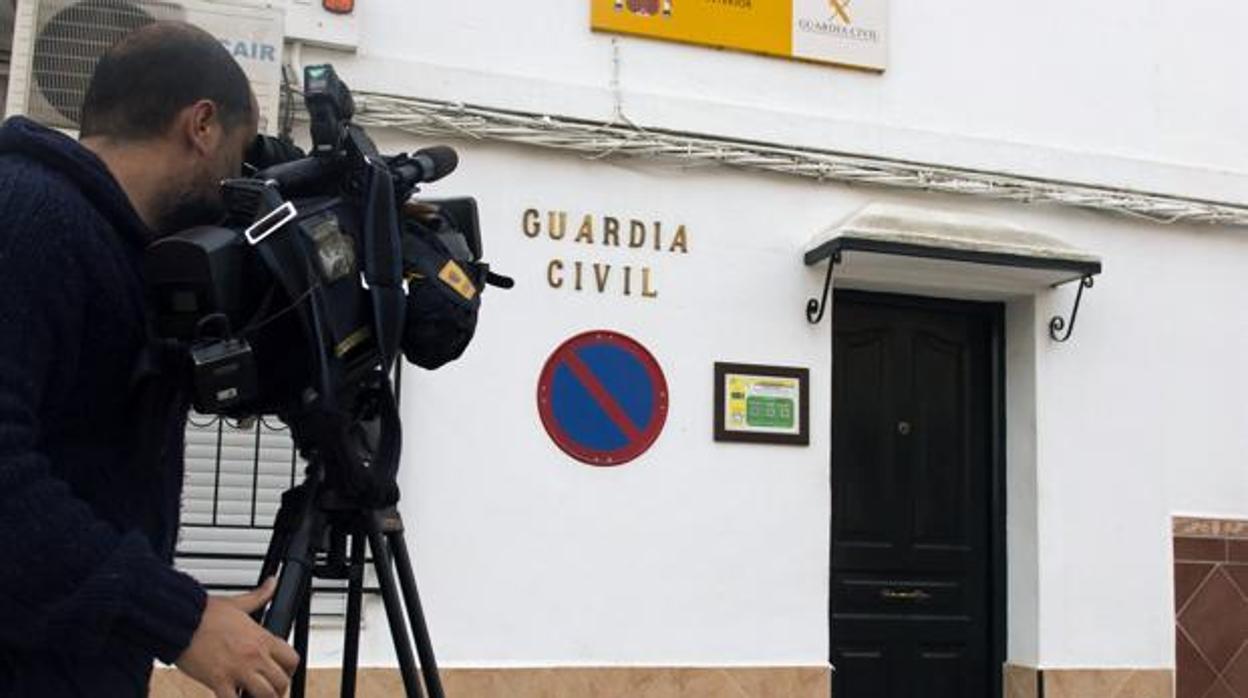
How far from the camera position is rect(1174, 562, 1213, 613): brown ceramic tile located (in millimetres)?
5156

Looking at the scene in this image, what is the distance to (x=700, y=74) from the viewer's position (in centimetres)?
487

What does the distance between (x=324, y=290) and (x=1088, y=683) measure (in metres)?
4.05

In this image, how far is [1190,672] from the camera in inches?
201

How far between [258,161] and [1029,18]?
4074 millimetres

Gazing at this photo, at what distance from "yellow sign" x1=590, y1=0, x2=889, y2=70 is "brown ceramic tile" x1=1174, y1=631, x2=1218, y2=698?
251cm

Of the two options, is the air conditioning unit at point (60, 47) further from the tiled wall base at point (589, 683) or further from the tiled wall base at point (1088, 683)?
the tiled wall base at point (1088, 683)

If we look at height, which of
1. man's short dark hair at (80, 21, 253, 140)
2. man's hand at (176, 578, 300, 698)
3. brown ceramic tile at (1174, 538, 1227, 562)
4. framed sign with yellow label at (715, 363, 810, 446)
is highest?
man's short dark hair at (80, 21, 253, 140)

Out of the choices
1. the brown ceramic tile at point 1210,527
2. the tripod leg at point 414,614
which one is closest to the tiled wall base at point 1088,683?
the brown ceramic tile at point 1210,527

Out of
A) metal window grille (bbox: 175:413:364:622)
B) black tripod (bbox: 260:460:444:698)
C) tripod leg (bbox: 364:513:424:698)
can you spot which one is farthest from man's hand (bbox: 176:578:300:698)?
metal window grille (bbox: 175:413:364:622)

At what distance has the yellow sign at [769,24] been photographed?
4781 mm

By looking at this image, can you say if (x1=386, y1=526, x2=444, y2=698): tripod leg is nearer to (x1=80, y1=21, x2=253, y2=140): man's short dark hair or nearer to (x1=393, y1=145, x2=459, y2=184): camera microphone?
(x1=393, y1=145, x2=459, y2=184): camera microphone

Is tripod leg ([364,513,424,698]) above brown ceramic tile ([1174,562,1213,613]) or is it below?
above

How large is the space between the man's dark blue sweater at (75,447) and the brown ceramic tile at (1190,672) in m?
4.37

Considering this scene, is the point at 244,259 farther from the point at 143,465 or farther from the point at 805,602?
the point at 805,602
